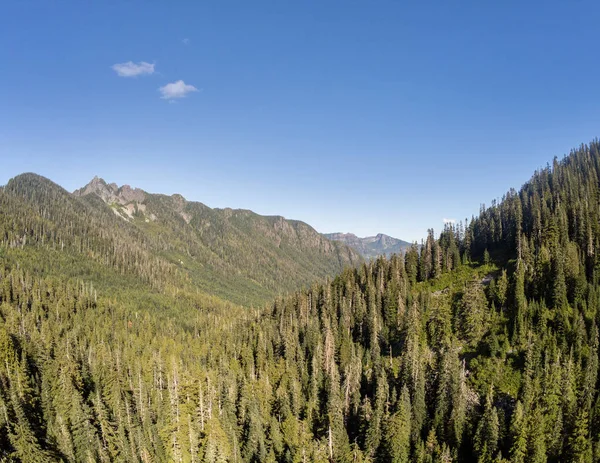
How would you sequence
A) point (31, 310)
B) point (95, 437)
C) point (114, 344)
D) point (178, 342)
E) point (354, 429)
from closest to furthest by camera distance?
1. point (95, 437)
2. point (354, 429)
3. point (114, 344)
4. point (178, 342)
5. point (31, 310)

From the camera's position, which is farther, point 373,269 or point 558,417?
point 373,269

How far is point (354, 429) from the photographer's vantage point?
8375cm

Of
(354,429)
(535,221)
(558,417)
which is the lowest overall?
(354,429)

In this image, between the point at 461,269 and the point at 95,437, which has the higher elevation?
the point at 461,269

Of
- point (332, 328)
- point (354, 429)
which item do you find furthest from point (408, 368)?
point (332, 328)

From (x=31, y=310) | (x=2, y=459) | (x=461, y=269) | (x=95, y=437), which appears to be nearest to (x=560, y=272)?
(x=461, y=269)

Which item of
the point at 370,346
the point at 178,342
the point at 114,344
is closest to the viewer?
the point at 370,346

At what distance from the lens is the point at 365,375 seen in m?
99.8

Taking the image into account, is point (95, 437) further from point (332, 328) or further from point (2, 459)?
point (332, 328)

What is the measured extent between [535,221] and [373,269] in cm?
6170

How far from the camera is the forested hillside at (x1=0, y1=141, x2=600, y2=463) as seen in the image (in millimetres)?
65812

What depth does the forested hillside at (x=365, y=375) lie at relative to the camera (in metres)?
65.8

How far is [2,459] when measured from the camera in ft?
182

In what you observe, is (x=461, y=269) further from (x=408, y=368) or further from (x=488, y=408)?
(x=488, y=408)
